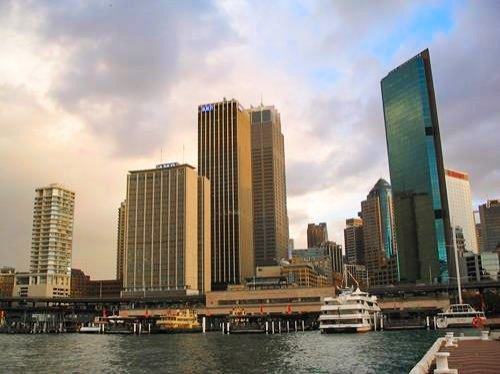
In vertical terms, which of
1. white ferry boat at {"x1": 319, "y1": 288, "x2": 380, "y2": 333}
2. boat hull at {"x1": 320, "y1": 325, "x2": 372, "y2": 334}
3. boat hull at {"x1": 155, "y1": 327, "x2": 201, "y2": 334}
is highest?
white ferry boat at {"x1": 319, "y1": 288, "x2": 380, "y2": 333}

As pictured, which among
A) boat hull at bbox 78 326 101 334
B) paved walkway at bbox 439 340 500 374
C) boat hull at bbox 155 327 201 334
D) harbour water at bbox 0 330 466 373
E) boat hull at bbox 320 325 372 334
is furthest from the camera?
boat hull at bbox 78 326 101 334

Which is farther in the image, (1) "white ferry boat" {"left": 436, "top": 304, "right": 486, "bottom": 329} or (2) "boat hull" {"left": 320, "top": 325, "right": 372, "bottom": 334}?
(1) "white ferry boat" {"left": 436, "top": 304, "right": 486, "bottom": 329}


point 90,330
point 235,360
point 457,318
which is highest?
point 457,318

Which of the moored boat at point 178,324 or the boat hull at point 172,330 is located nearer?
the boat hull at point 172,330

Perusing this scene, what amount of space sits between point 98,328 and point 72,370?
415 feet

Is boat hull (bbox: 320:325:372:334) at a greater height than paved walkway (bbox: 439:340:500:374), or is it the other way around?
paved walkway (bbox: 439:340:500:374)

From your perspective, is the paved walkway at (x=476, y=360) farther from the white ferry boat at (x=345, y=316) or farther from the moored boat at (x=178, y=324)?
the moored boat at (x=178, y=324)

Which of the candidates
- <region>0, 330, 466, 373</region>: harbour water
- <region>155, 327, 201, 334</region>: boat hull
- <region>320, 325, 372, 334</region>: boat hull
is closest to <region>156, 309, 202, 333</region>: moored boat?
<region>155, 327, 201, 334</region>: boat hull

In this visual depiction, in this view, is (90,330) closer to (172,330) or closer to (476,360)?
(172,330)

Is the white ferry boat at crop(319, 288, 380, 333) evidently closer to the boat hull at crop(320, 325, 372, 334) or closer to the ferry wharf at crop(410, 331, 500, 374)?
the boat hull at crop(320, 325, 372, 334)

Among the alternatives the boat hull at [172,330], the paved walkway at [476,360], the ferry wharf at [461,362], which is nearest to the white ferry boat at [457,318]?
the boat hull at [172,330]

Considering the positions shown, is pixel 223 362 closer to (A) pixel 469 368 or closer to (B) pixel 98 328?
(A) pixel 469 368

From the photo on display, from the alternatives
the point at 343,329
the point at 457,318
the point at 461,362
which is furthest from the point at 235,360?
the point at 457,318

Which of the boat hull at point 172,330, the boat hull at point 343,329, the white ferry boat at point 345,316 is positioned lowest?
the boat hull at point 172,330
